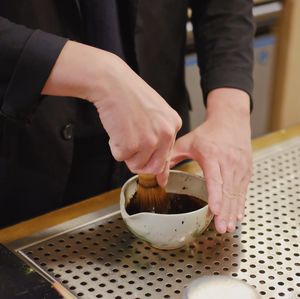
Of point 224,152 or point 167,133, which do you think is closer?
point 167,133

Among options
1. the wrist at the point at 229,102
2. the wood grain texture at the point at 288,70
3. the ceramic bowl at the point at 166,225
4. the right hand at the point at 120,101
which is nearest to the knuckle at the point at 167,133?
the right hand at the point at 120,101

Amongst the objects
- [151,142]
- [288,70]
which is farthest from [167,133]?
[288,70]

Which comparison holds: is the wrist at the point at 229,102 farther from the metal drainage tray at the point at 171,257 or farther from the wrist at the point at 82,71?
the wrist at the point at 82,71

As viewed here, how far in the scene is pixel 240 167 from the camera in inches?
34.8

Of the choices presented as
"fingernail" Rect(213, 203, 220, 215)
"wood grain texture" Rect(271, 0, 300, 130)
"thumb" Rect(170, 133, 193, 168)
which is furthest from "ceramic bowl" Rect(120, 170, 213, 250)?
"wood grain texture" Rect(271, 0, 300, 130)

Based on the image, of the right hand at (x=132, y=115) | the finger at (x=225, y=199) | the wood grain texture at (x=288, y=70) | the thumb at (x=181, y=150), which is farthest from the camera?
the wood grain texture at (x=288, y=70)

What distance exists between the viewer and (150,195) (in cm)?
79

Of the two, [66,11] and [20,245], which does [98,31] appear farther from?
[20,245]

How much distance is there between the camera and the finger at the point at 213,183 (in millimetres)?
783

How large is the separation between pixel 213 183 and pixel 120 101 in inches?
8.0

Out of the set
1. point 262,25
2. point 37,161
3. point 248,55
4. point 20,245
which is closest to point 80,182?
point 37,161

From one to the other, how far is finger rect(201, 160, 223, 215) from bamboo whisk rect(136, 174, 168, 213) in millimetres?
63

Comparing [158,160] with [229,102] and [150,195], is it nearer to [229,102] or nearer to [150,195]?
[150,195]

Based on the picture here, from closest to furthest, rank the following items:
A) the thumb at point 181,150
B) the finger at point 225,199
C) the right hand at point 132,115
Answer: the right hand at point 132,115 → the finger at point 225,199 → the thumb at point 181,150
